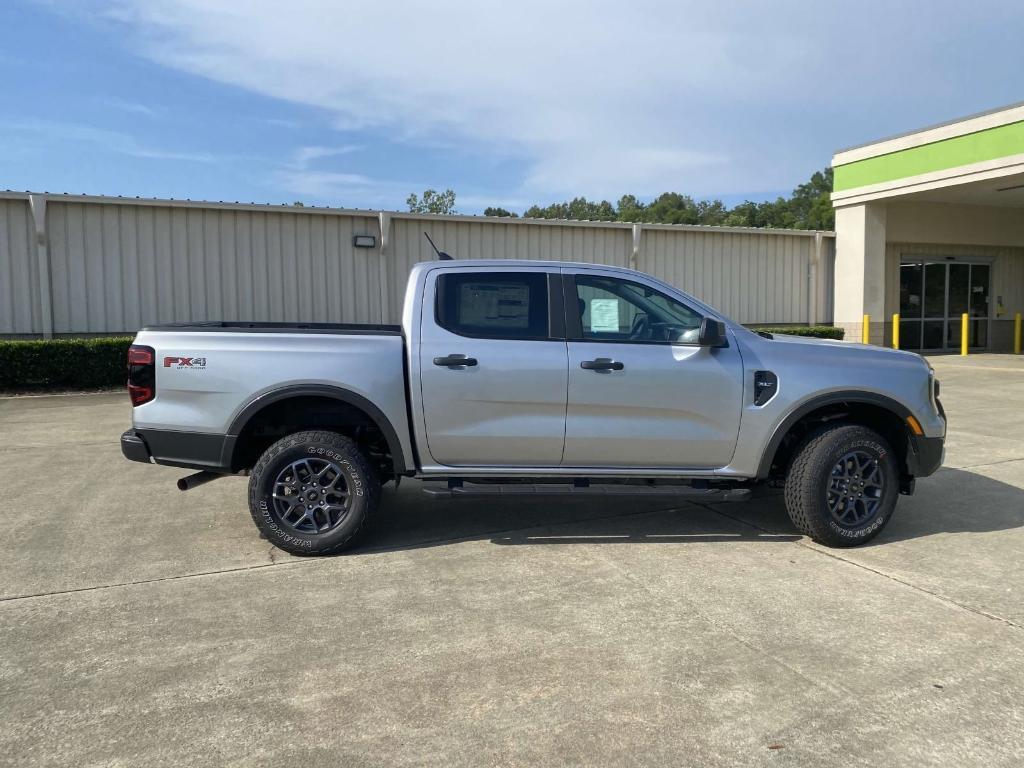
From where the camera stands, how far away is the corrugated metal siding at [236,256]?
1403 cm

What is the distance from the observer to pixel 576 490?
5199 mm

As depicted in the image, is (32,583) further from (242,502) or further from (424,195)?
(424,195)

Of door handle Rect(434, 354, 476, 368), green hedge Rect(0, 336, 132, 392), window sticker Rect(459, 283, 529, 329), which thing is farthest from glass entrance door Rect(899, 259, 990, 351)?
door handle Rect(434, 354, 476, 368)

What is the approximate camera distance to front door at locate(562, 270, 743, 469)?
201 inches

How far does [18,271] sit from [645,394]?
12889 mm

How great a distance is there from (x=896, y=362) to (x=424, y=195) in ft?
234

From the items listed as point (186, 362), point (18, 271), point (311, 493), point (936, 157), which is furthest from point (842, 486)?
point (936, 157)

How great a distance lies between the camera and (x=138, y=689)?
336 cm

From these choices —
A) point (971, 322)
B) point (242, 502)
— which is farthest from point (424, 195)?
point (242, 502)

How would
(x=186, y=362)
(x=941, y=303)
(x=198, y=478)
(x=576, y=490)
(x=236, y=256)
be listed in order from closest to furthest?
(x=186, y=362), (x=576, y=490), (x=198, y=478), (x=236, y=256), (x=941, y=303)

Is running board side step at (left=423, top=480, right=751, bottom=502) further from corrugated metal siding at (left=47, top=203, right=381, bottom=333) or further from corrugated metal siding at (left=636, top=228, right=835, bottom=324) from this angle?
corrugated metal siding at (left=636, top=228, right=835, bottom=324)

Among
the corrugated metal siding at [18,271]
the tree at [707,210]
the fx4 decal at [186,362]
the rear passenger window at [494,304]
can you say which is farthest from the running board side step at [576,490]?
the tree at [707,210]

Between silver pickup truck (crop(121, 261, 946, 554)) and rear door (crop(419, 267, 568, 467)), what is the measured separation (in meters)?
0.01

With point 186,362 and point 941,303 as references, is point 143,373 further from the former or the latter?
point 941,303
